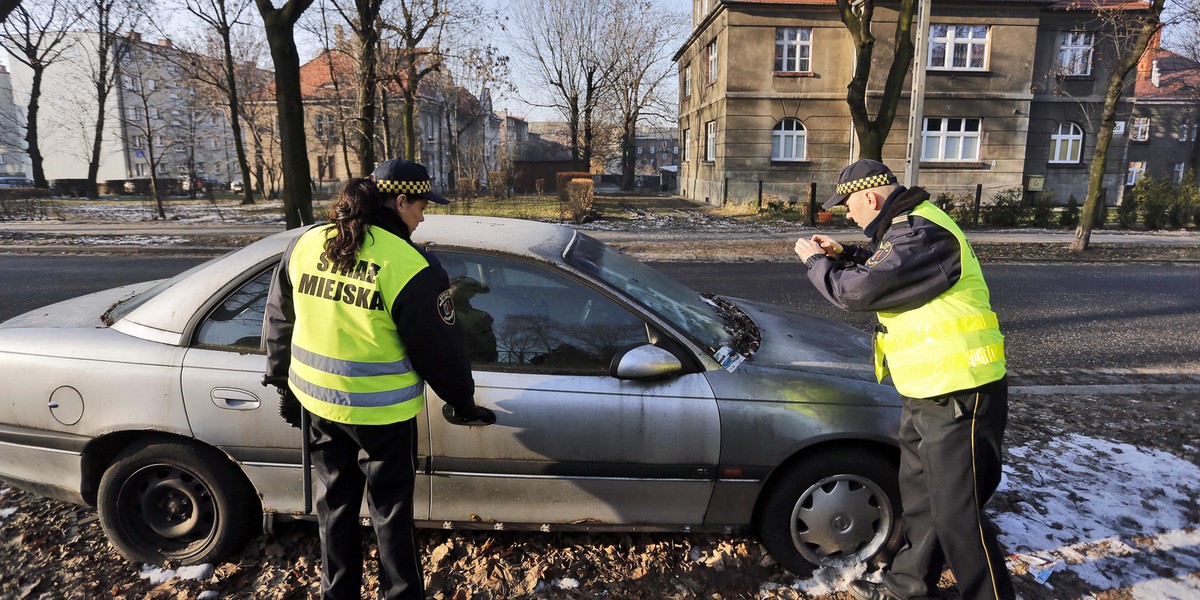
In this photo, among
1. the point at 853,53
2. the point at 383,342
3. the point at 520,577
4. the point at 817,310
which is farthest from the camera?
the point at 853,53

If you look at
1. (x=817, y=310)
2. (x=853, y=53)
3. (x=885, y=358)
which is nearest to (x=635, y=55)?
(x=853, y=53)

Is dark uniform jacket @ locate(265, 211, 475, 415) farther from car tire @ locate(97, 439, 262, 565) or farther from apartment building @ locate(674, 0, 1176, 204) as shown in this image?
apartment building @ locate(674, 0, 1176, 204)

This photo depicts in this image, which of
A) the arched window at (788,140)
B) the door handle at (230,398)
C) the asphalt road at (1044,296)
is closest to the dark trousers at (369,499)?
the door handle at (230,398)

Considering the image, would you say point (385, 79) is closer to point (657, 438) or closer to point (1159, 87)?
point (657, 438)

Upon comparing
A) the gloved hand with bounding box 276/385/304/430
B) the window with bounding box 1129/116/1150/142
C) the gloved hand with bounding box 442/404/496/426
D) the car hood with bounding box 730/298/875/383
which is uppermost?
the window with bounding box 1129/116/1150/142

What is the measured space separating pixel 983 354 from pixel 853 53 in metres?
26.6

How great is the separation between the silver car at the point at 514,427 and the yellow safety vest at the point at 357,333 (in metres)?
0.44

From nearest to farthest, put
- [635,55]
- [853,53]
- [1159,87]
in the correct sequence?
[853,53], [635,55], [1159,87]

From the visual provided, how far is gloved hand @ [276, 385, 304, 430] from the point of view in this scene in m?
2.54

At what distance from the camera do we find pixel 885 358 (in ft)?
8.98

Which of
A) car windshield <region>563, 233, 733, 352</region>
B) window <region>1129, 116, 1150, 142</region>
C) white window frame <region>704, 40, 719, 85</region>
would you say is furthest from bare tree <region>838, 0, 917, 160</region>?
window <region>1129, 116, 1150, 142</region>

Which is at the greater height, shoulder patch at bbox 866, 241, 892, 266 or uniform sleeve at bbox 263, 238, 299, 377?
shoulder patch at bbox 866, 241, 892, 266

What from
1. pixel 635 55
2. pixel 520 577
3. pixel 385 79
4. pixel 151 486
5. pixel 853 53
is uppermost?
pixel 635 55

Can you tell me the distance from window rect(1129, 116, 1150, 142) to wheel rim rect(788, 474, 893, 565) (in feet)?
182
